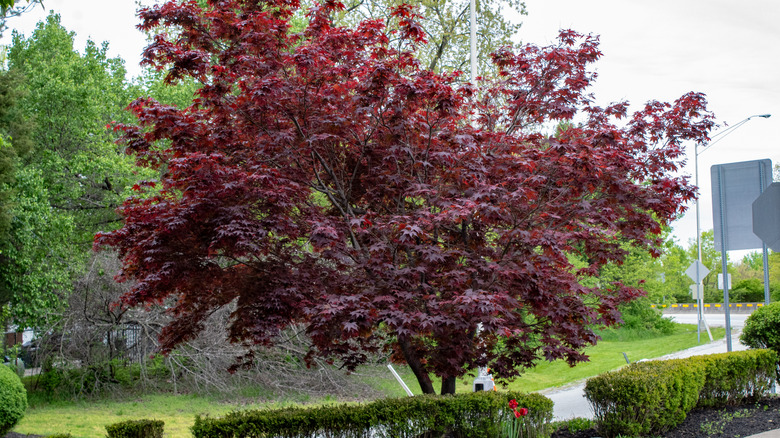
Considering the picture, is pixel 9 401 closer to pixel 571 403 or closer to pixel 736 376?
pixel 571 403

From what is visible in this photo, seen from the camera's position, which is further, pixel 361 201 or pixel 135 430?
pixel 361 201

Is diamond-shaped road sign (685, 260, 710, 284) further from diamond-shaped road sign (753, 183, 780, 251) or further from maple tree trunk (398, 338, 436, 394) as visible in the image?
maple tree trunk (398, 338, 436, 394)

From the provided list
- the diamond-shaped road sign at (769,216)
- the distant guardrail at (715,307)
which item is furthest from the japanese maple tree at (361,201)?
the distant guardrail at (715,307)

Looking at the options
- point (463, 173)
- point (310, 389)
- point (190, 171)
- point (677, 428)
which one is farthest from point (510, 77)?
point (310, 389)

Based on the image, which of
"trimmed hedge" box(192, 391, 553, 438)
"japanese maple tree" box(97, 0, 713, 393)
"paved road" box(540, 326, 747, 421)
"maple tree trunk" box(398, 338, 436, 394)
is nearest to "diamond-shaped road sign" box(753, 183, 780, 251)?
"japanese maple tree" box(97, 0, 713, 393)

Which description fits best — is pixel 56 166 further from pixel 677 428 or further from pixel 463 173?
pixel 677 428

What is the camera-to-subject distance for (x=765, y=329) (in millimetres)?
10945

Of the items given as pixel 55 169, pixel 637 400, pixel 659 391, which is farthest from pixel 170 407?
pixel 659 391

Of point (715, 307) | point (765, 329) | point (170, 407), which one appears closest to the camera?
point (765, 329)

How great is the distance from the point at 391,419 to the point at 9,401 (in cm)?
729

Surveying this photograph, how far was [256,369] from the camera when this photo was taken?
53.0ft

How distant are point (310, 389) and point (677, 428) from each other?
32.7ft

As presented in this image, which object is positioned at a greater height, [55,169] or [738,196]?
[55,169]

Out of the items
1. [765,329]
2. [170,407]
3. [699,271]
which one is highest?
[699,271]
